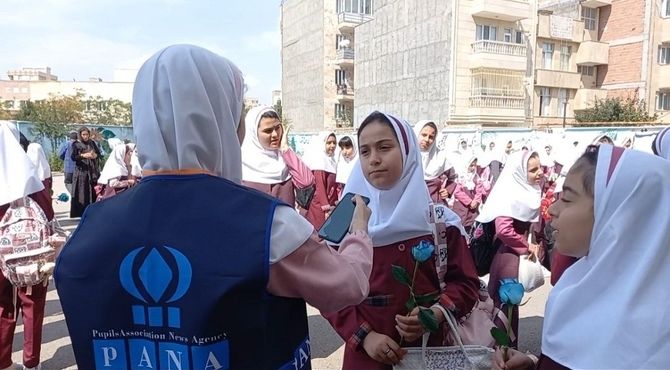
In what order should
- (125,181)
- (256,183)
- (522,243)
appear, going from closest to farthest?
(522,243)
(256,183)
(125,181)

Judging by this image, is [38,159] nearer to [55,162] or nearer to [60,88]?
[55,162]

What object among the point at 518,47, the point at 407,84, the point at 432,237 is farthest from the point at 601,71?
the point at 432,237

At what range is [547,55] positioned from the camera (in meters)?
31.3

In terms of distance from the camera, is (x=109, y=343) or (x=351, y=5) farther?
(x=351, y=5)

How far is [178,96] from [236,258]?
42cm

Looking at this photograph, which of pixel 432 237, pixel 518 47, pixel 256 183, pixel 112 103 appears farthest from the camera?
pixel 112 103

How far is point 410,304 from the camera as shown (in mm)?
1913

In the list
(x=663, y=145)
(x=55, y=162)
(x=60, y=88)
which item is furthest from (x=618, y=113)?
(x=60, y=88)

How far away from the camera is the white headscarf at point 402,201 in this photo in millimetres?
2175

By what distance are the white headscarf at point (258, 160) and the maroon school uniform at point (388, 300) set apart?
8.34 feet

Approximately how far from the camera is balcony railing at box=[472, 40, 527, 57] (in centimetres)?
2795

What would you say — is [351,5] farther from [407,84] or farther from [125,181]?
[125,181]

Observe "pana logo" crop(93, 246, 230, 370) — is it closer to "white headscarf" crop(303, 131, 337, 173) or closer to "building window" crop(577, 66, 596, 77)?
"white headscarf" crop(303, 131, 337, 173)

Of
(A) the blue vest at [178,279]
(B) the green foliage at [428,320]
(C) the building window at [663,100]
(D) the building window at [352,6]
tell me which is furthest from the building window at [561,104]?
(A) the blue vest at [178,279]
